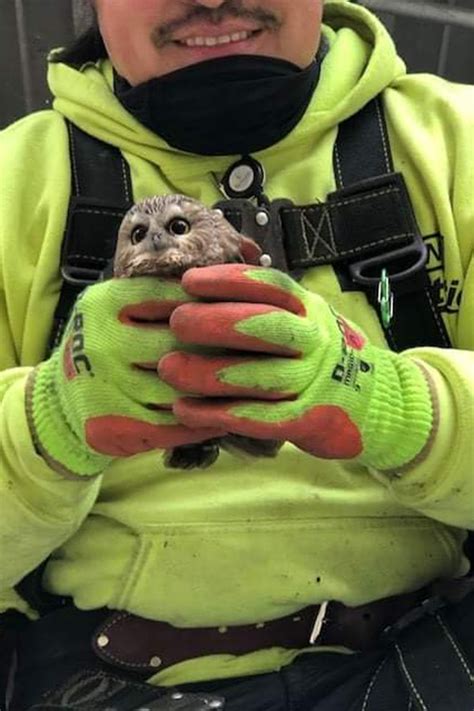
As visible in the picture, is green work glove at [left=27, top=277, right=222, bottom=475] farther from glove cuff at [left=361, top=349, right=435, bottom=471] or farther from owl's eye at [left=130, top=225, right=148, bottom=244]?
glove cuff at [left=361, top=349, right=435, bottom=471]

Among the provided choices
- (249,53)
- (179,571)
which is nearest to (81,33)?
(249,53)

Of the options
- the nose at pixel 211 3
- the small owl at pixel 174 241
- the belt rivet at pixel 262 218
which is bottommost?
the belt rivet at pixel 262 218

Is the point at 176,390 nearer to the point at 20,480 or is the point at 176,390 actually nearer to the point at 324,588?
the point at 20,480

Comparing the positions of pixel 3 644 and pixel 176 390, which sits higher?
pixel 176 390

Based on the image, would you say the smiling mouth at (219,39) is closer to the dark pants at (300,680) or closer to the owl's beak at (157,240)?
the owl's beak at (157,240)

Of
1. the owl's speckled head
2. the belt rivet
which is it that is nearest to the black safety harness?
the belt rivet

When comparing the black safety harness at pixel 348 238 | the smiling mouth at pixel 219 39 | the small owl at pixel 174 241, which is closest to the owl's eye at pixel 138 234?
the small owl at pixel 174 241

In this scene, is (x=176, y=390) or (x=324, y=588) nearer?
(x=176, y=390)
